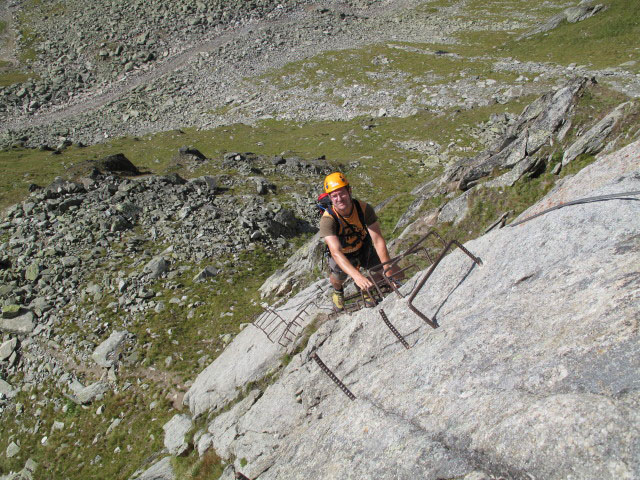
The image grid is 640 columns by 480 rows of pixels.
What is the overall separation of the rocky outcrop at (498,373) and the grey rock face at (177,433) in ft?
11.6

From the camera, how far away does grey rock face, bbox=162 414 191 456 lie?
11250mm

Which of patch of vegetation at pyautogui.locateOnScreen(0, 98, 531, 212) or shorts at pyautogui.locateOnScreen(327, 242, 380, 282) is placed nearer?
shorts at pyautogui.locateOnScreen(327, 242, 380, 282)

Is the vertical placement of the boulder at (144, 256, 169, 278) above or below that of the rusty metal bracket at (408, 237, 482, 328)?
below

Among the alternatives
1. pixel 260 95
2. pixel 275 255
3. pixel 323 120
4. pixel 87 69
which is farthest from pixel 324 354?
pixel 87 69

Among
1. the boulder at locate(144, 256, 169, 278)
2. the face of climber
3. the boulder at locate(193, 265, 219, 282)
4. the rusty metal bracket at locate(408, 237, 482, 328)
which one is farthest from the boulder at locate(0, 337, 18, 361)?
the rusty metal bracket at locate(408, 237, 482, 328)

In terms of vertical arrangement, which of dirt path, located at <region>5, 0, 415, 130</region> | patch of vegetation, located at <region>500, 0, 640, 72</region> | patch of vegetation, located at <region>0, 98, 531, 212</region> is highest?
dirt path, located at <region>5, 0, 415, 130</region>

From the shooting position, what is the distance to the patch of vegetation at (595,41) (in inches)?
1837

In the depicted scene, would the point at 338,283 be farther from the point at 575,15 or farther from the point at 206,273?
the point at 575,15

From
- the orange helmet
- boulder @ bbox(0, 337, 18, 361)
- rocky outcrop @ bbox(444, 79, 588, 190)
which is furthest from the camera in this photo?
boulder @ bbox(0, 337, 18, 361)

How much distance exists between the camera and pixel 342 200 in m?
8.55

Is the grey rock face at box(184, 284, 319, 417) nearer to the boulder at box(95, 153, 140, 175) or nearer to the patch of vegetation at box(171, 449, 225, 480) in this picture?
the patch of vegetation at box(171, 449, 225, 480)

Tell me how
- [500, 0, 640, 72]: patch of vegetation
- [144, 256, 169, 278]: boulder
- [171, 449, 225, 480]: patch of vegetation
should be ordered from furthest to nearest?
[500, 0, 640, 72]: patch of vegetation < [144, 256, 169, 278]: boulder < [171, 449, 225, 480]: patch of vegetation

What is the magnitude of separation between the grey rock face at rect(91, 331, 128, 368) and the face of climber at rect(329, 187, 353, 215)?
1340 centimetres

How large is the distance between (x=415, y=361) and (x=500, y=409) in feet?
6.01
